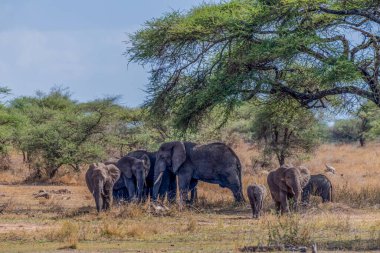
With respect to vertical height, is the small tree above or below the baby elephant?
above

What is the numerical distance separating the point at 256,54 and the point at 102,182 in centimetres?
564

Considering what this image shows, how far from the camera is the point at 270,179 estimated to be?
1905cm

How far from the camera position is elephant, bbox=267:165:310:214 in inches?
723

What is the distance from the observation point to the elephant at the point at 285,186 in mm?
18359

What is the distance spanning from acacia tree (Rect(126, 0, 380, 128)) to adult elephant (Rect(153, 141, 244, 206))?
122 cm

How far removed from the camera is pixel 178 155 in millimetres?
22578

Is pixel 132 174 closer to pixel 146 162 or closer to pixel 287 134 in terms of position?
pixel 146 162

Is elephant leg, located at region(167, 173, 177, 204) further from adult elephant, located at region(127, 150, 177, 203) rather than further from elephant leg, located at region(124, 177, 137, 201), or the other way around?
elephant leg, located at region(124, 177, 137, 201)

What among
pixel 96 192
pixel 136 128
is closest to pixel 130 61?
pixel 96 192

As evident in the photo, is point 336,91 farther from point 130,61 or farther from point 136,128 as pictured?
point 136,128

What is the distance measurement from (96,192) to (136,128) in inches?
686

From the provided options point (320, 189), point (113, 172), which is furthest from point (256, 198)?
point (113, 172)

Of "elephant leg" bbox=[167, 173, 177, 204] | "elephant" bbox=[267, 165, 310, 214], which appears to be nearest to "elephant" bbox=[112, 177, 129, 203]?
"elephant leg" bbox=[167, 173, 177, 204]

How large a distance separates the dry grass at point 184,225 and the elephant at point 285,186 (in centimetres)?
53
